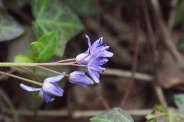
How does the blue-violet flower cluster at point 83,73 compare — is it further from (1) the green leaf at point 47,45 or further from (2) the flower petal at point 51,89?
(1) the green leaf at point 47,45

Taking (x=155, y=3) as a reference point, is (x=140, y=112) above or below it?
below

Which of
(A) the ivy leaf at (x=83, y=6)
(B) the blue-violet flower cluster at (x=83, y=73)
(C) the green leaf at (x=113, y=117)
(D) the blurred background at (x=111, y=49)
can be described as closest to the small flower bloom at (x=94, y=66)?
(B) the blue-violet flower cluster at (x=83, y=73)

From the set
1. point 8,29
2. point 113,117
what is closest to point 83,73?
point 113,117

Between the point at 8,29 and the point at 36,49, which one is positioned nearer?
the point at 36,49

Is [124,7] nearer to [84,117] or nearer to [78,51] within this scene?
[78,51]

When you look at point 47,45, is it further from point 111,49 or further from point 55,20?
point 111,49

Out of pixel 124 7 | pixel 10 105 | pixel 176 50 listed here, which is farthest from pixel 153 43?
pixel 10 105

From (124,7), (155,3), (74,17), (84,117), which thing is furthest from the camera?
(124,7)
